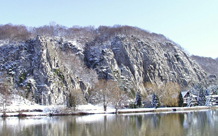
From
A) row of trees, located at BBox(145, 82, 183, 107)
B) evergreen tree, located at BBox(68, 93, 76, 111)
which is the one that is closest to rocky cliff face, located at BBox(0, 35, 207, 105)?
evergreen tree, located at BBox(68, 93, 76, 111)

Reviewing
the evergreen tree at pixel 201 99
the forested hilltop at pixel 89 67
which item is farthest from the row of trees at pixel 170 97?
the evergreen tree at pixel 201 99

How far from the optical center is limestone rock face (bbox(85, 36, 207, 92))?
99750 millimetres

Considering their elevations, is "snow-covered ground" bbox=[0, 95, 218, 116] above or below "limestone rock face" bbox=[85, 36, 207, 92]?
below

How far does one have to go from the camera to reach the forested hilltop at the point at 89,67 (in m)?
75.8

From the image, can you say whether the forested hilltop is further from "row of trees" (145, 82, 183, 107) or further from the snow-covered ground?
the snow-covered ground

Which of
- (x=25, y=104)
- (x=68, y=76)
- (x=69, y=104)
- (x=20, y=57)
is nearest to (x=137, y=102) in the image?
(x=69, y=104)

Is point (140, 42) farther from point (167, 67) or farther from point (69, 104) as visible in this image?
point (69, 104)

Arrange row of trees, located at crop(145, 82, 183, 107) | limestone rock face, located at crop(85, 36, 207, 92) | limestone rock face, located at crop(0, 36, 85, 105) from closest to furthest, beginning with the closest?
row of trees, located at crop(145, 82, 183, 107) < limestone rock face, located at crop(0, 36, 85, 105) < limestone rock face, located at crop(85, 36, 207, 92)

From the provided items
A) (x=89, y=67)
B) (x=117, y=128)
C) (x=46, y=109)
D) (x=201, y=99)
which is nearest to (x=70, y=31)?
(x=89, y=67)

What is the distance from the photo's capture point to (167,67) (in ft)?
398

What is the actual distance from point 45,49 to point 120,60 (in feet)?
120

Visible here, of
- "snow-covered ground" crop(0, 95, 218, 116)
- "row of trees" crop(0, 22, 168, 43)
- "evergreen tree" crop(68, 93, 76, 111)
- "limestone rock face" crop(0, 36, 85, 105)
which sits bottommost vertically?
"snow-covered ground" crop(0, 95, 218, 116)

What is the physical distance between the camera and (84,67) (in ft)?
332

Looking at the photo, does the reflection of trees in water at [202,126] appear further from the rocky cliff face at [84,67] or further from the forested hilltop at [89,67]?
the rocky cliff face at [84,67]
